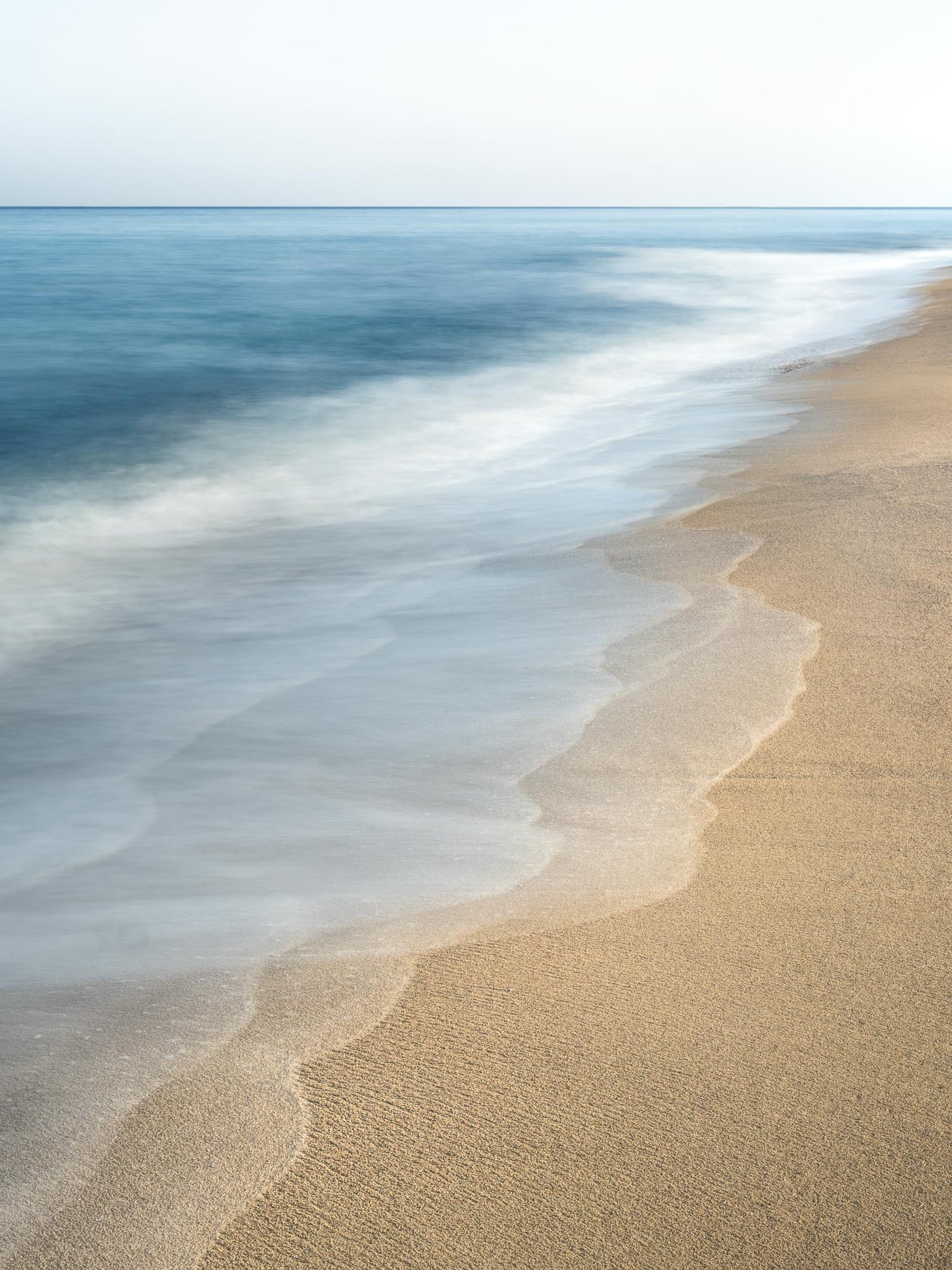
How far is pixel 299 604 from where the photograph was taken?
6.26 m

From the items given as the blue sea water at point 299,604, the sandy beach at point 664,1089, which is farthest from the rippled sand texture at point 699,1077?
the blue sea water at point 299,604

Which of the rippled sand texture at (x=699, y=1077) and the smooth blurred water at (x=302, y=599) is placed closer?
the rippled sand texture at (x=699, y=1077)

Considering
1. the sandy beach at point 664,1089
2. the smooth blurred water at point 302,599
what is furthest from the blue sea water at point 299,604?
the sandy beach at point 664,1089

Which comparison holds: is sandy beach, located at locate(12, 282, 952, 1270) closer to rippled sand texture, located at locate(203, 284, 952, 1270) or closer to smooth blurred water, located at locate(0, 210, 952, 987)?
rippled sand texture, located at locate(203, 284, 952, 1270)

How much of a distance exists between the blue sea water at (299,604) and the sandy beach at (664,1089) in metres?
0.44

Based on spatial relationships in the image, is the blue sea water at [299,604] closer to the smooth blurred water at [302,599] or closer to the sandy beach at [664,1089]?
the smooth blurred water at [302,599]

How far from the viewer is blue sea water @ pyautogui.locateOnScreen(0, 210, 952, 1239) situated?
302 centimetres

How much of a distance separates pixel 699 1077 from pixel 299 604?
448 centimetres

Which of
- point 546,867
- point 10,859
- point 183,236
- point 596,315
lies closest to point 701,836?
point 546,867

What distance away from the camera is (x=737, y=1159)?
1925 millimetres

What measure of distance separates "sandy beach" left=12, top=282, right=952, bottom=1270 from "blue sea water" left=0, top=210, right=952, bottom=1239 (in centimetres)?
44

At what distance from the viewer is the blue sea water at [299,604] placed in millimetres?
3023

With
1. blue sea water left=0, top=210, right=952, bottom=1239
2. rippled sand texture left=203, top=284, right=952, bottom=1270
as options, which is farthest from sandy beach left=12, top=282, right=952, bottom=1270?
blue sea water left=0, top=210, right=952, bottom=1239

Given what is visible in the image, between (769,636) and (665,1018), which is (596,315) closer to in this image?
(769,636)
